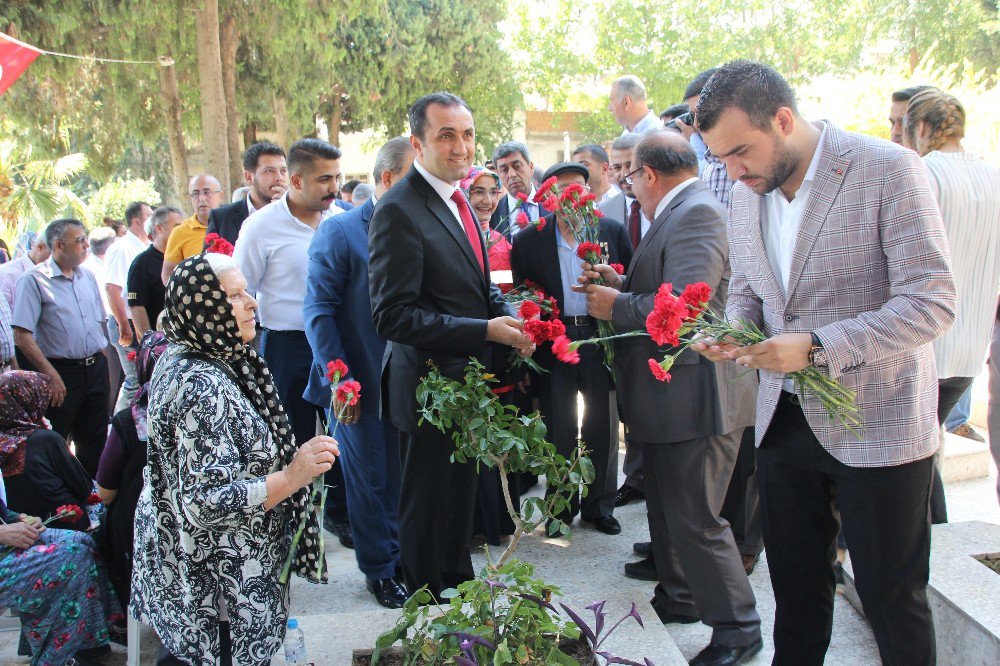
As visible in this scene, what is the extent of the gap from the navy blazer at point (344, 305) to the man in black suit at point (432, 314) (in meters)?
0.73

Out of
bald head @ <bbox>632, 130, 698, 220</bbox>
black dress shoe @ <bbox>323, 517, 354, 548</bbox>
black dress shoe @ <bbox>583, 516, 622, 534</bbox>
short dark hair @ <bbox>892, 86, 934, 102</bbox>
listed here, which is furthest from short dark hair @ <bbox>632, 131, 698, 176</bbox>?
black dress shoe @ <bbox>323, 517, 354, 548</bbox>

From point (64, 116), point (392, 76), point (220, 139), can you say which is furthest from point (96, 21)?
point (392, 76)

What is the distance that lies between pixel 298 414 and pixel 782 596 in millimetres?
3206

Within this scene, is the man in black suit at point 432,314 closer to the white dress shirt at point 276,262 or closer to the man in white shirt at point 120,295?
the white dress shirt at point 276,262

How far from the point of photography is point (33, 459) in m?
3.64

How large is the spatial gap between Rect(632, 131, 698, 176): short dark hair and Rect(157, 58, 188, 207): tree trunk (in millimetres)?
11780

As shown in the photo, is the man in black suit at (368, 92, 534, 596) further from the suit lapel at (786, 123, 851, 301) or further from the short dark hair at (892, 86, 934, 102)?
the short dark hair at (892, 86, 934, 102)

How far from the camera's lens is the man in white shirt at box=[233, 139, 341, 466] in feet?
15.5

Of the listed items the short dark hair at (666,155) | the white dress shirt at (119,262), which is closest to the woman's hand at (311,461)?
the short dark hair at (666,155)

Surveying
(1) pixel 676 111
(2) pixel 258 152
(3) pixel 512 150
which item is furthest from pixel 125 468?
(1) pixel 676 111

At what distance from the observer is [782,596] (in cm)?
263

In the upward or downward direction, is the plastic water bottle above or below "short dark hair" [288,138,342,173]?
below

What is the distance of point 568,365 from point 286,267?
1867 mm

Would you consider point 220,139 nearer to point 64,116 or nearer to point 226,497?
point 64,116
